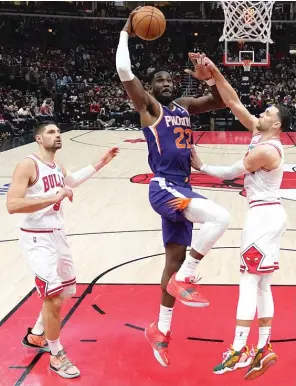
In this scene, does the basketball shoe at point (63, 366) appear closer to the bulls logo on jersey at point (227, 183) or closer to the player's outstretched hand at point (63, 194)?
the player's outstretched hand at point (63, 194)

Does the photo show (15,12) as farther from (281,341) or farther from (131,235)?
(281,341)

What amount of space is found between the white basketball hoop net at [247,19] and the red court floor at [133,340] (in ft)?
31.5

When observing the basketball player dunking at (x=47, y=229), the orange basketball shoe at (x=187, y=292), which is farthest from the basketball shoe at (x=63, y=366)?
the orange basketball shoe at (x=187, y=292)

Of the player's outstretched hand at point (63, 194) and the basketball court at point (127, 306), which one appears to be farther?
the basketball court at point (127, 306)

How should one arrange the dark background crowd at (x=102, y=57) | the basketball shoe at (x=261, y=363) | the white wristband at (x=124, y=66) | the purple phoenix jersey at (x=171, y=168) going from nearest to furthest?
the basketball shoe at (x=261, y=363)
the white wristband at (x=124, y=66)
the purple phoenix jersey at (x=171, y=168)
the dark background crowd at (x=102, y=57)

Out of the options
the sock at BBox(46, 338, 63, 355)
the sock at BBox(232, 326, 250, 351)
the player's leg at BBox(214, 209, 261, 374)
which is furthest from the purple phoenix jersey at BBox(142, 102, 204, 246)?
the sock at BBox(46, 338, 63, 355)

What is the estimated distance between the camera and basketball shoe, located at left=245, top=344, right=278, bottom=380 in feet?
11.0

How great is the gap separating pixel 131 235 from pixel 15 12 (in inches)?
1039

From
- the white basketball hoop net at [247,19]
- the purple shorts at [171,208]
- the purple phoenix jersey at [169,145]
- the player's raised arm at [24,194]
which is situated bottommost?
the purple shorts at [171,208]

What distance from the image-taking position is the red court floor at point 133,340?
3.67m

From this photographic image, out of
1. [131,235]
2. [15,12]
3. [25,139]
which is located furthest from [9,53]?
[131,235]

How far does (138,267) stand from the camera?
5.93 meters

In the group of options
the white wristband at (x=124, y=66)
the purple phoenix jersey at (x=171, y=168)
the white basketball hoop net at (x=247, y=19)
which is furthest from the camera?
the white basketball hoop net at (x=247, y=19)

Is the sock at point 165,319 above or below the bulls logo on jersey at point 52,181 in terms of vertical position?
below
